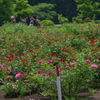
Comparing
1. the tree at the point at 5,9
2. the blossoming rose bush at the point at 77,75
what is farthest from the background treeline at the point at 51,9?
the blossoming rose bush at the point at 77,75

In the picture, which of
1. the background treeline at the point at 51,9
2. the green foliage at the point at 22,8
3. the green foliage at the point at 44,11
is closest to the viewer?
the background treeline at the point at 51,9

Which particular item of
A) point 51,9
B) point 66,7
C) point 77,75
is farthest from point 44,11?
point 77,75

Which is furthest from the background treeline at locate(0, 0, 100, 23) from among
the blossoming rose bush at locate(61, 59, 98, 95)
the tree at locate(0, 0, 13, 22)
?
the blossoming rose bush at locate(61, 59, 98, 95)

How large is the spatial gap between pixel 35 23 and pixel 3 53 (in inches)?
278

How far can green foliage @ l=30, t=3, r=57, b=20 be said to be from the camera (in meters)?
42.5

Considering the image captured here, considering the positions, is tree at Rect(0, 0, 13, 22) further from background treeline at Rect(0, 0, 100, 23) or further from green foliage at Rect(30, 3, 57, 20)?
green foliage at Rect(30, 3, 57, 20)

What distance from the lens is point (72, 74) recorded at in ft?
11.6

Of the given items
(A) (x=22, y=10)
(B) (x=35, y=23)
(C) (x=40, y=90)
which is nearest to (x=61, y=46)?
(C) (x=40, y=90)

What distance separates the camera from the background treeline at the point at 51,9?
29781 millimetres

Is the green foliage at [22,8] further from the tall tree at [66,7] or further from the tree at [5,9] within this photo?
the tall tree at [66,7]

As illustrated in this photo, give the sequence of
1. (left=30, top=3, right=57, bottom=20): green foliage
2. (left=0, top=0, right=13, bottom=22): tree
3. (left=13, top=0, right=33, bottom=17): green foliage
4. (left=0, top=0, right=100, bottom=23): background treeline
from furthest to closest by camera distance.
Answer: (left=30, top=3, right=57, bottom=20): green foliage, (left=13, top=0, right=33, bottom=17): green foliage, (left=0, top=0, right=100, bottom=23): background treeline, (left=0, top=0, right=13, bottom=22): tree

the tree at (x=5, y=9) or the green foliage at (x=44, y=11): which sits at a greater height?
the tree at (x=5, y=9)

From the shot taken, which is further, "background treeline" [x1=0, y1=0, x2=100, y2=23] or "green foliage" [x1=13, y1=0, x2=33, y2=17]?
"green foliage" [x1=13, y1=0, x2=33, y2=17]

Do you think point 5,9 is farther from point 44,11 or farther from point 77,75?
point 77,75
